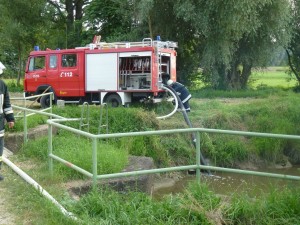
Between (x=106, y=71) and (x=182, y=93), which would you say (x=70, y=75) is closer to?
(x=106, y=71)

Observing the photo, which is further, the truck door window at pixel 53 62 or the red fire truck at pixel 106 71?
the truck door window at pixel 53 62

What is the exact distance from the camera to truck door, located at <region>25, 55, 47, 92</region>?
17.3 metres

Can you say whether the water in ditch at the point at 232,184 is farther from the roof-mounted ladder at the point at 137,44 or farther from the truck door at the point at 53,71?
the truck door at the point at 53,71

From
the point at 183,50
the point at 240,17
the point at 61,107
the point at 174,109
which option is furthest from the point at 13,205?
the point at 183,50

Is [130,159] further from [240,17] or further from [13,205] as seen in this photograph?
[240,17]

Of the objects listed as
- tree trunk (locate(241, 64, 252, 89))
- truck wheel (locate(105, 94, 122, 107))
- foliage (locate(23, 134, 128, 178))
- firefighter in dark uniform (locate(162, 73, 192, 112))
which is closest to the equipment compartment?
truck wheel (locate(105, 94, 122, 107))

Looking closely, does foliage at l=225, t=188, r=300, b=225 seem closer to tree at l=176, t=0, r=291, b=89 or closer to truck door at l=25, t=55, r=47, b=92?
truck door at l=25, t=55, r=47, b=92

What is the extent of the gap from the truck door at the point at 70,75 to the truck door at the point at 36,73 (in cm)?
80

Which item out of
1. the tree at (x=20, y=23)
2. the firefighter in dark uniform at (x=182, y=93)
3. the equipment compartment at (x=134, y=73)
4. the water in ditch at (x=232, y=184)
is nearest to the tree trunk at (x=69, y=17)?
the tree at (x=20, y=23)

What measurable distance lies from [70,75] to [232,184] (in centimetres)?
826

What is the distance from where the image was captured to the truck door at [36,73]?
56.9ft

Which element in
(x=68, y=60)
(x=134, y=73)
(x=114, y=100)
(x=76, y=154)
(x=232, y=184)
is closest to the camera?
(x=76, y=154)

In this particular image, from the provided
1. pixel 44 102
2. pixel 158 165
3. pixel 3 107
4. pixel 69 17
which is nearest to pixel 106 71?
pixel 44 102

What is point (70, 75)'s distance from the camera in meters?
16.7
